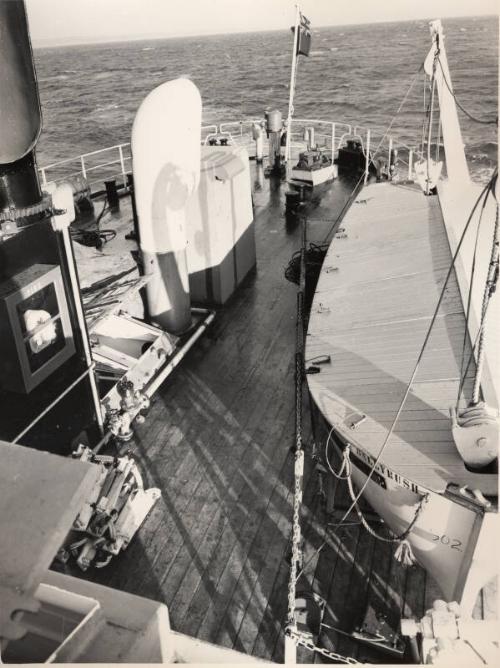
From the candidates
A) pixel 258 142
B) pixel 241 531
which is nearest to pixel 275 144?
pixel 258 142

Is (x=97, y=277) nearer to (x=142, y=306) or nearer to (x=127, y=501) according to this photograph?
(x=142, y=306)

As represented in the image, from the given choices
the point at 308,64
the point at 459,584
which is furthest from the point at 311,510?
the point at 308,64

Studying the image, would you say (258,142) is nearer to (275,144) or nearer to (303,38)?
(275,144)

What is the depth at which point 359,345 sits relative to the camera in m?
8.27

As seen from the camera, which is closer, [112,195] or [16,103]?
[16,103]

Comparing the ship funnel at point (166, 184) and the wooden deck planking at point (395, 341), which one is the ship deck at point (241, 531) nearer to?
the ship funnel at point (166, 184)

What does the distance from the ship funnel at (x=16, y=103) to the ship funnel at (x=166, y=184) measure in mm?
3428

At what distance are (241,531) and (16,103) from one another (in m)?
5.33

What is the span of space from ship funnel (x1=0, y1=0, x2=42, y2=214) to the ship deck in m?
4.12

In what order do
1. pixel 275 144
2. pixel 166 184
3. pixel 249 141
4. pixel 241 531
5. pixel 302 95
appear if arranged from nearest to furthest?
pixel 241 531 < pixel 166 184 < pixel 275 144 < pixel 249 141 < pixel 302 95

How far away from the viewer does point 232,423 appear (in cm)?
883

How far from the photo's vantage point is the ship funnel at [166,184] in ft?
30.9

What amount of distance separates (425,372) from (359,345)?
1204mm

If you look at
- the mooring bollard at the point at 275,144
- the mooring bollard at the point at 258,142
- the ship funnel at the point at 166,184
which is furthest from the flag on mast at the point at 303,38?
the ship funnel at the point at 166,184
